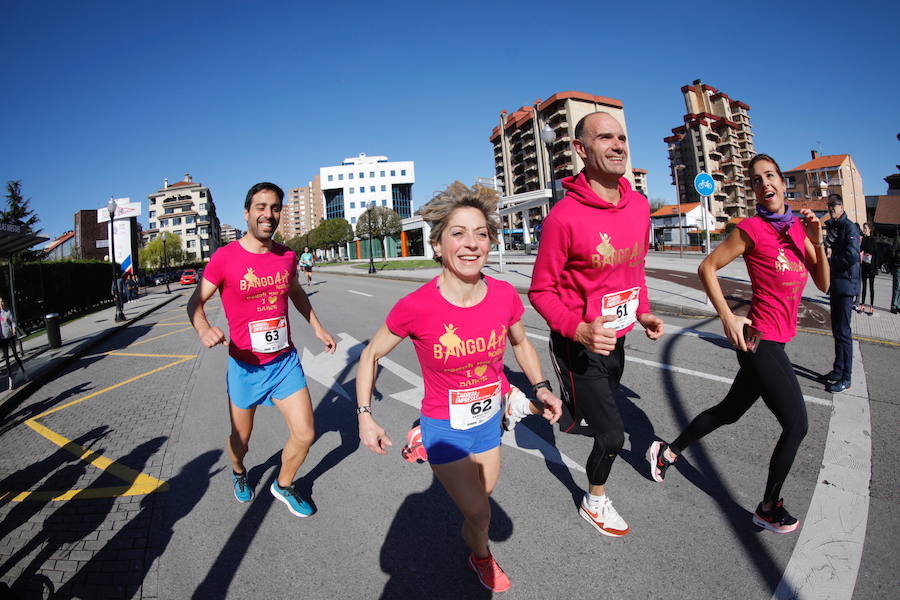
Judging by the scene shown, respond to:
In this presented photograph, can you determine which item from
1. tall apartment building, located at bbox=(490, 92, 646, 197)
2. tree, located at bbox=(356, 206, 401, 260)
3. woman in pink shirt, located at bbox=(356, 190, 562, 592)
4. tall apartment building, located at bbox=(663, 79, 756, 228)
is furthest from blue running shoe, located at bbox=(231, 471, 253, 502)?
tall apartment building, located at bbox=(663, 79, 756, 228)

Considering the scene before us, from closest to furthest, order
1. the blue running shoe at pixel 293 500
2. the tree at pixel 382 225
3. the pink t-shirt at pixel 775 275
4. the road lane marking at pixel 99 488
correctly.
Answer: the pink t-shirt at pixel 775 275 → the blue running shoe at pixel 293 500 → the road lane marking at pixel 99 488 → the tree at pixel 382 225

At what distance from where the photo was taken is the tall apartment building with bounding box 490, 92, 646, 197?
239 feet

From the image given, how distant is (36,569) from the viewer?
8.62 feet

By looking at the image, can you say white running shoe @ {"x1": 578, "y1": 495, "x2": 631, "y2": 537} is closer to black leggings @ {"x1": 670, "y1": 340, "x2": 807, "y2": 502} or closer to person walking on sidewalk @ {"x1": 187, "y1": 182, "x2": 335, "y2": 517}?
black leggings @ {"x1": 670, "y1": 340, "x2": 807, "y2": 502}

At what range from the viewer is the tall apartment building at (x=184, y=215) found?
9912 centimetres

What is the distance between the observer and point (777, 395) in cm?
254

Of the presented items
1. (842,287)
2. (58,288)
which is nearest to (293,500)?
(842,287)

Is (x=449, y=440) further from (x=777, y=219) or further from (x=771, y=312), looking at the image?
(x=777, y=219)

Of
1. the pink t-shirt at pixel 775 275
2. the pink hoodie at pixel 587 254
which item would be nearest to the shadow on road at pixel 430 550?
the pink hoodie at pixel 587 254

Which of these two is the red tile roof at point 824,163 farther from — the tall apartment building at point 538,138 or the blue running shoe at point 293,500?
the blue running shoe at point 293,500

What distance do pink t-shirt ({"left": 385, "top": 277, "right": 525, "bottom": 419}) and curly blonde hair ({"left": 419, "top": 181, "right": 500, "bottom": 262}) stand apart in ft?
0.87

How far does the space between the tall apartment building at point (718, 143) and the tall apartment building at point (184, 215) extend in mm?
99931

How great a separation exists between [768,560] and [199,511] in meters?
3.61

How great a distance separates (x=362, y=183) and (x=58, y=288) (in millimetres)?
87976
